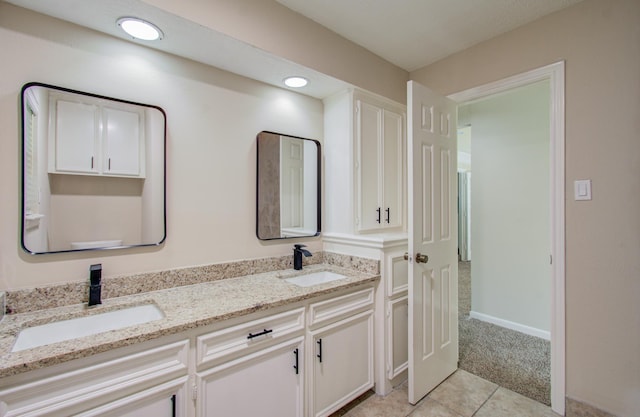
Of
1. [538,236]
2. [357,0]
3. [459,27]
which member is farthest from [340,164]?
[538,236]

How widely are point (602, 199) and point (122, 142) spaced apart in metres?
2.66

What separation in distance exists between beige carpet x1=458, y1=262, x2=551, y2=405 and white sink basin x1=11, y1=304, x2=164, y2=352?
7.61 ft

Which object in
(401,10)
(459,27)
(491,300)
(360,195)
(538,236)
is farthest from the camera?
(491,300)

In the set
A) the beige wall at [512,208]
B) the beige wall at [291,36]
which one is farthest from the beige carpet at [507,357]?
the beige wall at [291,36]

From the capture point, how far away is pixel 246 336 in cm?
138

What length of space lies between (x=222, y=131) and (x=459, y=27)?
173 cm

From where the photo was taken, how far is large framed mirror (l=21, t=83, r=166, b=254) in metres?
1.31

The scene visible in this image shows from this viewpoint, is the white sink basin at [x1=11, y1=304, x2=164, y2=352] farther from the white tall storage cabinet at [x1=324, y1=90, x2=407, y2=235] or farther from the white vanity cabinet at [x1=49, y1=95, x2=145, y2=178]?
the white tall storage cabinet at [x1=324, y1=90, x2=407, y2=235]

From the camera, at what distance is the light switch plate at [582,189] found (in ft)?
5.56

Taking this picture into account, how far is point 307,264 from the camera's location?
2.22 meters

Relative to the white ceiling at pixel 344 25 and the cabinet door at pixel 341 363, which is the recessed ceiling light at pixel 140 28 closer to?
the white ceiling at pixel 344 25

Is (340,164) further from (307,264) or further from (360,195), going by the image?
(307,264)

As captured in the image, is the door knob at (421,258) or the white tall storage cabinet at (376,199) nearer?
the door knob at (421,258)

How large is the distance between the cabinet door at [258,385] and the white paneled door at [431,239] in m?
0.77
